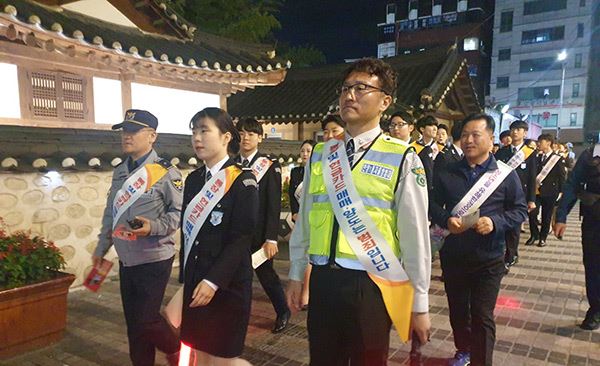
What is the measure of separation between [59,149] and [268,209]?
3.71 metres

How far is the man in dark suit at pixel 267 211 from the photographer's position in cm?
432

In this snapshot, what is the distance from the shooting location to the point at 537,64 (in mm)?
42281

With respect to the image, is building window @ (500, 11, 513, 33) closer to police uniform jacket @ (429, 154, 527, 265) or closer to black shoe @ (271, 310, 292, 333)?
police uniform jacket @ (429, 154, 527, 265)

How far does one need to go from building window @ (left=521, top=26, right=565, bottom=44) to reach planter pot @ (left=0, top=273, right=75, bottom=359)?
1926 inches

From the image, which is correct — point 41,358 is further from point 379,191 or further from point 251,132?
point 379,191

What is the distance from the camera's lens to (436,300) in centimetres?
586

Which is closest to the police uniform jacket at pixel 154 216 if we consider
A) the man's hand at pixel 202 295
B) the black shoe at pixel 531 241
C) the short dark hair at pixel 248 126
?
the man's hand at pixel 202 295

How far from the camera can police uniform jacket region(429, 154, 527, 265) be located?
347 centimetres

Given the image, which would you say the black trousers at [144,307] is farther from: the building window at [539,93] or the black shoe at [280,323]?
the building window at [539,93]

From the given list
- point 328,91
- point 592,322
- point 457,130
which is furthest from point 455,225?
point 328,91

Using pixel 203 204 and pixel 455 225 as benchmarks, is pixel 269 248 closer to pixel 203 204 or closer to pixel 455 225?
pixel 203 204

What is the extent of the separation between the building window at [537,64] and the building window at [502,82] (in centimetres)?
165

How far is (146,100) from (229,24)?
1133 centimetres

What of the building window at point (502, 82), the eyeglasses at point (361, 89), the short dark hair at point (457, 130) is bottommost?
the short dark hair at point (457, 130)
